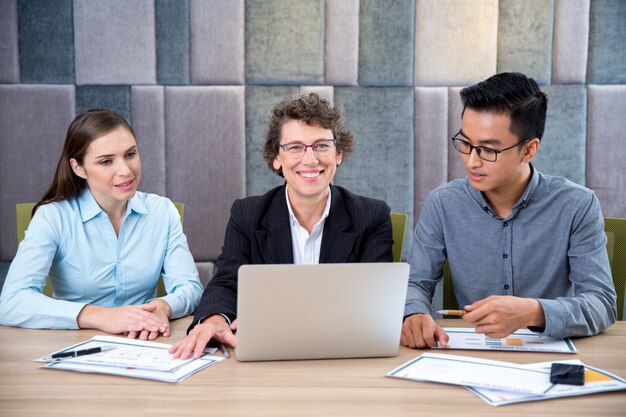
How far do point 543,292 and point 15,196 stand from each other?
2.36 metres

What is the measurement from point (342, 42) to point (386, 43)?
0.20 metres

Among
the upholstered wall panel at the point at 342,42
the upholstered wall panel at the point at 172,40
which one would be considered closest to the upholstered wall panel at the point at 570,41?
the upholstered wall panel at the point at 342,42

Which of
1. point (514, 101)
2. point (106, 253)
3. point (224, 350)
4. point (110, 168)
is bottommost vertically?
point (224, 350)

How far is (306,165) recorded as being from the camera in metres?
2.05

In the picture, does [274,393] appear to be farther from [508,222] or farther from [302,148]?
[508,222]

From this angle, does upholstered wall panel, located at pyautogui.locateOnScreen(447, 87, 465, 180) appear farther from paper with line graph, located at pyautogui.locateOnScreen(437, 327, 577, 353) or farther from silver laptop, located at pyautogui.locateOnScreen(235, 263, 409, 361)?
silver laptop, located at pyautogui.locateOnScreen(235, 263, 409, 361)

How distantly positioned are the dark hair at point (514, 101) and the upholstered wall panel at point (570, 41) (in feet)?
4.11

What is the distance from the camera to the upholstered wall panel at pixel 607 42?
3102 millimetres

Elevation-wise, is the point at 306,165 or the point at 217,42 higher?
the point at 217,42

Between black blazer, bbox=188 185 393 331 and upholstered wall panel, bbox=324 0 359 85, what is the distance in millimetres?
1167

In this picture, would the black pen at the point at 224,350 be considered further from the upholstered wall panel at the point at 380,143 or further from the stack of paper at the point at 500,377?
the upholstered wall panel at the point at 380,143

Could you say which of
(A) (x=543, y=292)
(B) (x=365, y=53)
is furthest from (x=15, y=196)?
(A) (x=543, y=292)

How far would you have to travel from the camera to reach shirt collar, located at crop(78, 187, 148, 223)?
2221 mm

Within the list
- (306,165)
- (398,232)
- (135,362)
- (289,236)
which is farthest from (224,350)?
(398,232)
